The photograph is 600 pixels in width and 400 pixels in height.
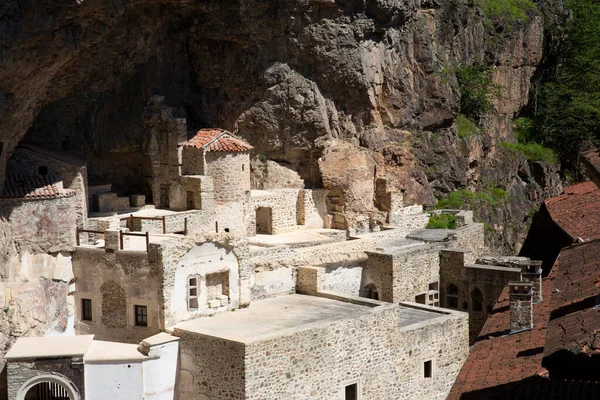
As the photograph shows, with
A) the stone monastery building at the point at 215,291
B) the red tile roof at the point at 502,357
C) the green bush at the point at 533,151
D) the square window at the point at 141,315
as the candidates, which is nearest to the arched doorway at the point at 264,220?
the stone monastery building at the point at 215,291

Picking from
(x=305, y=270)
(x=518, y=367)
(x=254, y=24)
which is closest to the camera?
(x=518, y=367)

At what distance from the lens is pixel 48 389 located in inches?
1107

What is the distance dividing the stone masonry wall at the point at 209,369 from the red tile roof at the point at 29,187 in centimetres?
607

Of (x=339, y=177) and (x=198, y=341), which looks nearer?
(x=198, y=341)

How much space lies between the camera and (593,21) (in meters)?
60.2

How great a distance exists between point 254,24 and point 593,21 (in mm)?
28453

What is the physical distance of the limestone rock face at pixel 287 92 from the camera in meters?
38.4

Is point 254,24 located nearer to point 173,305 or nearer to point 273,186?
point 273,186

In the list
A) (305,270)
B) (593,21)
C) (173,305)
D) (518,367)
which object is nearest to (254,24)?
(305,270)

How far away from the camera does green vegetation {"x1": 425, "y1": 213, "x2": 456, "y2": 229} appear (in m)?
40.6

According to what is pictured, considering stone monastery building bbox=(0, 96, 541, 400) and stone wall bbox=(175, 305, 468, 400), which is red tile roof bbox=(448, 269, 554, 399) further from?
stone wall bbox=(175, 305, 468, 400)

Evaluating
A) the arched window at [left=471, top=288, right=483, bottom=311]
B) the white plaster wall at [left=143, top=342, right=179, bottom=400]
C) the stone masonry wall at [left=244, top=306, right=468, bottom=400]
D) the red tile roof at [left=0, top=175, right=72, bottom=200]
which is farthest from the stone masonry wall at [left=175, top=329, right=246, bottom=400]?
the arched window at [left=471, top=288, right=483, bottom=311]

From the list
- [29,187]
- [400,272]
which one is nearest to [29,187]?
[29,187]

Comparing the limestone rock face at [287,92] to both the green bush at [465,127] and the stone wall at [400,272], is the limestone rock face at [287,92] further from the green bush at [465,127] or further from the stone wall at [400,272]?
the stone wall at [400,272]
